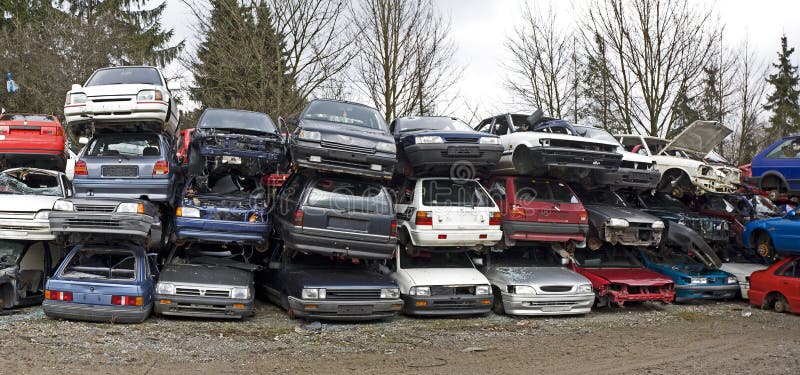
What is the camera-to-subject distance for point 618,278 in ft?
36.6

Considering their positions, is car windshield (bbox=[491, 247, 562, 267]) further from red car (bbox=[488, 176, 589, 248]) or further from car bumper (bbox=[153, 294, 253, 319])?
car bumper (bbox=[153, 294, 253, 319])

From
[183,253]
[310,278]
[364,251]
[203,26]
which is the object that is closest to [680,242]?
[364,251]

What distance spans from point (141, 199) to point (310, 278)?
10.7 ft

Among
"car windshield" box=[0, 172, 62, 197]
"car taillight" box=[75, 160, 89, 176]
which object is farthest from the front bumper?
"car windshield" box=[0, 172, 62, 197]

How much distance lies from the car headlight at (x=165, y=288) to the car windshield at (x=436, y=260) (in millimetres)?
3837

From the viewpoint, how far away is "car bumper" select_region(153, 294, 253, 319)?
8773 mm

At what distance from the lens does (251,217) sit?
9.88 metres

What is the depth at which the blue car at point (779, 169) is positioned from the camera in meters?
12.8

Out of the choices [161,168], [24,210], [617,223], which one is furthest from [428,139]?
[24,210]

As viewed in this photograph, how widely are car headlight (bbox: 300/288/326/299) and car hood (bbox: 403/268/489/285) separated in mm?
1694

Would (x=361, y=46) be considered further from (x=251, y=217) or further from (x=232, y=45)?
(x=251, y=217)

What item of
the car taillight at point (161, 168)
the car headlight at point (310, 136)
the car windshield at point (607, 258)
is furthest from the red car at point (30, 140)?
the car windshield at point (607, 258)

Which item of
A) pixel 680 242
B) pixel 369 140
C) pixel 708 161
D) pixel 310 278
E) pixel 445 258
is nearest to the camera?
pixel 310 278

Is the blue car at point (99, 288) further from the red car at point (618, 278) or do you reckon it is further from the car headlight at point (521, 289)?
the red car at point (618, 278)
